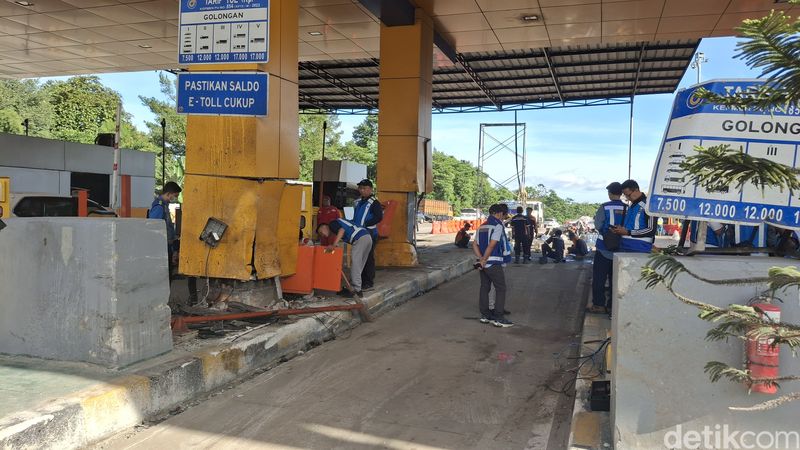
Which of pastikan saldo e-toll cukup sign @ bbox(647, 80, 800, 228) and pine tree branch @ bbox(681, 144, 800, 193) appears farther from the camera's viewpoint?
pastikan saldo e-toll cukup sign @ bbox(647, 80, 800, 228)

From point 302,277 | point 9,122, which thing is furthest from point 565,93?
point 9,122

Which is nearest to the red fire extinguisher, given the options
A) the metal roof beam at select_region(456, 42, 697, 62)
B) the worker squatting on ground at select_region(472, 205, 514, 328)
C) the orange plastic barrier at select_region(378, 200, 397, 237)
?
the worker squatting on ground at select_region(472, 205, 514, 328)

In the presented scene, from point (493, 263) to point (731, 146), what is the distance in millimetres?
4684

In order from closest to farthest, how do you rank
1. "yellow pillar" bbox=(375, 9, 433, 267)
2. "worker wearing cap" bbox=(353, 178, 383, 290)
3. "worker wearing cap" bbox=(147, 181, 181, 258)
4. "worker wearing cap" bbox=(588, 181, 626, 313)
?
"worker wearing cap" bbox=(588, 181, 626, 313)
"worker wearing cap" bbox=(147, 181, 181, 258)
"worker wearing cap" bbox=(353, 178, 383, 290)
"yellow pillar" bbox=(375, 9, 433, 267)

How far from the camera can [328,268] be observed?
7.74 metres

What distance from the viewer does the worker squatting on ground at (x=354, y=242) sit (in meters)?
8.35

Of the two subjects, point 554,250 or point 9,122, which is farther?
point 9,122

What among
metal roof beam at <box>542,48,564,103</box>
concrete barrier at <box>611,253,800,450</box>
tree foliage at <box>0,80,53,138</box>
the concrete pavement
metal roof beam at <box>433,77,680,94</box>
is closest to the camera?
concrete barrier at <box>611,253,800,450</box>

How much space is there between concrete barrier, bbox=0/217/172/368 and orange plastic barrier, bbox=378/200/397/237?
19.6 feet

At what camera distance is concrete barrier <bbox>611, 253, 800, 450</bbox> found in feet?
10.1

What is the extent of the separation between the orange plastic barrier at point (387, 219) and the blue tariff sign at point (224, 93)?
14.9ft

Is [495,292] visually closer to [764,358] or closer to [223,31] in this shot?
[223,31]

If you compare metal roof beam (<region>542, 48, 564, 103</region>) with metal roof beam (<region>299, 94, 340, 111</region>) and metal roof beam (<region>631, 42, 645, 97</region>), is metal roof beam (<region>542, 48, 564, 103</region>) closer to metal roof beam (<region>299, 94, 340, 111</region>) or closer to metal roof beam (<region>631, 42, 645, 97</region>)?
metal roof beam (<region>631, 42, 645, 97</region>)

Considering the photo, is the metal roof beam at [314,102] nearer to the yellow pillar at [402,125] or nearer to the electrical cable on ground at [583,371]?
the yellow pillar at [402,125]
